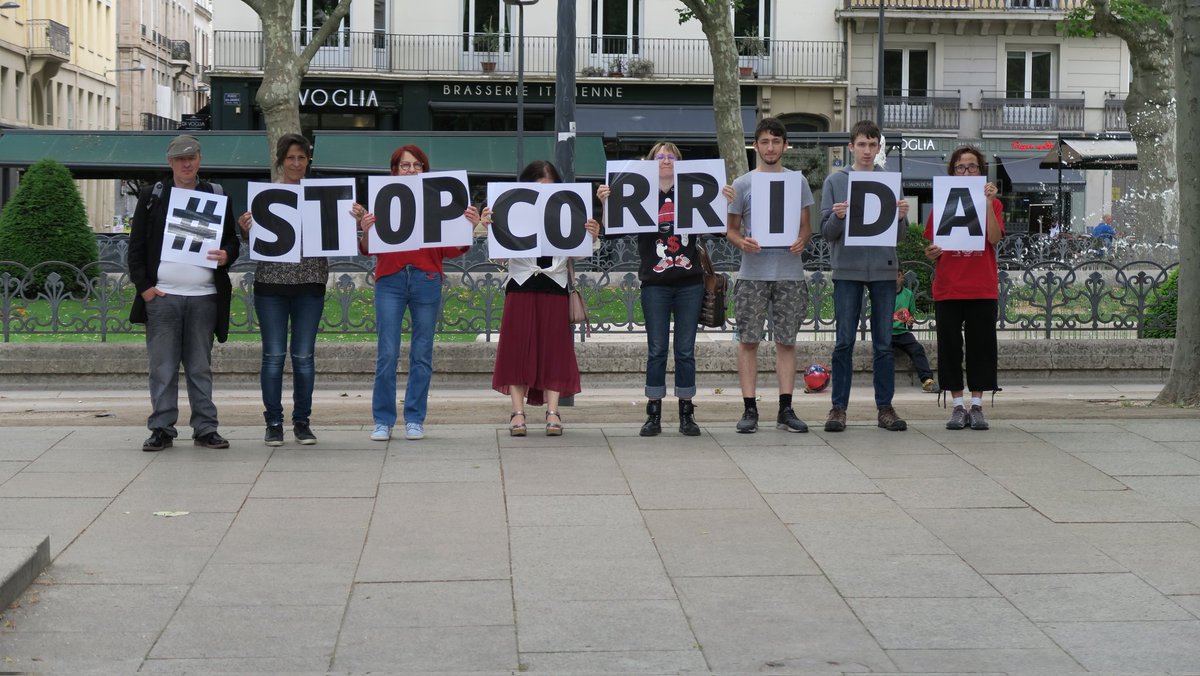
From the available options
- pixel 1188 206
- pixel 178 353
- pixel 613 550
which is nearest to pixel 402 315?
pixel 178 353

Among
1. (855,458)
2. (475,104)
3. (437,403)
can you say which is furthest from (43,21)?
(855,458)

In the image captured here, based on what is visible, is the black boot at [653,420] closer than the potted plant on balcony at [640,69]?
Yes

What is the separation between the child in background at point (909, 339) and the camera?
44.7 feet

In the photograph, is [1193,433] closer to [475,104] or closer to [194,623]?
[194,623]

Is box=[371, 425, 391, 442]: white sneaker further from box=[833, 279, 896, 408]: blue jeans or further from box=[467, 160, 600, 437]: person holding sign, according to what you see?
box=[833, 279, 896, 408]: blue jeans

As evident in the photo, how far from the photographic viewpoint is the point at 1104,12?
81.4 ft

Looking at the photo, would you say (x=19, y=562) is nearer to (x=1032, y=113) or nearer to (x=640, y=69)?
(x=640, y=69)

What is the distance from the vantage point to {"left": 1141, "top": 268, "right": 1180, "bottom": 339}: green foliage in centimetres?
1455

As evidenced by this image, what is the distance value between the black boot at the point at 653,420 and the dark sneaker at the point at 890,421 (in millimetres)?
1456

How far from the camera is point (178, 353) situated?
9.31 meters

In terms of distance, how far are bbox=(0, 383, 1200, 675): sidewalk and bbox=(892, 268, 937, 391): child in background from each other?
3339 millimetres

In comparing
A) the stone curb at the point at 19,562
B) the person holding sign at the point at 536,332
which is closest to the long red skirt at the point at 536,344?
the person holding sign at the point at 536,332

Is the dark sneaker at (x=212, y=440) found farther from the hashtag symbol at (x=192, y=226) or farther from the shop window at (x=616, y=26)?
the shop window at (x=616, y=26)

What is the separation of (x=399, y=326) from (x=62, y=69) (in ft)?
190
